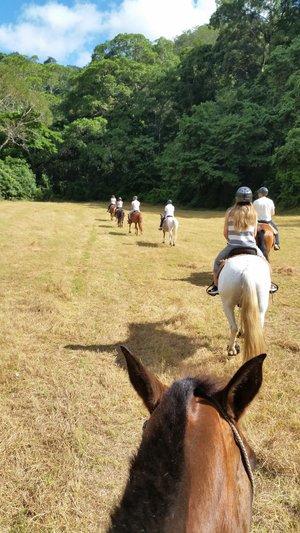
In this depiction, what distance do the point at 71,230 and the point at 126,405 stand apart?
49.6 feet

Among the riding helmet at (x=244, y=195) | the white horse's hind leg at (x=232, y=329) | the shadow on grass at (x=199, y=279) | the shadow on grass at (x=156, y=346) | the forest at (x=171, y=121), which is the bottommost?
the shadow on grass at (x=156, y=346)

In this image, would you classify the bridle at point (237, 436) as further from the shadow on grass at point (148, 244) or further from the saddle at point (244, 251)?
the shadow on grass at point (148, 244)

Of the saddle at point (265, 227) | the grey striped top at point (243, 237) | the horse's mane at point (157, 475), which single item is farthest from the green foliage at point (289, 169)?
the horse's mane at point (157, 475)

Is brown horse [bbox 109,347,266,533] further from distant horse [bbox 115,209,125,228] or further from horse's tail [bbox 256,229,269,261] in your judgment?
distant horse [bbox 115,209,125,228]

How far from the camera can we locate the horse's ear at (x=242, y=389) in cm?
129

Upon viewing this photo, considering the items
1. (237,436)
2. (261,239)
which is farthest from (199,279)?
(237,436)

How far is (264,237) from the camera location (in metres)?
8.20

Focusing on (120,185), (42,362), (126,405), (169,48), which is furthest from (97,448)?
(169,48)

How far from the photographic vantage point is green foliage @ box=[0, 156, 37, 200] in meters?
37.2

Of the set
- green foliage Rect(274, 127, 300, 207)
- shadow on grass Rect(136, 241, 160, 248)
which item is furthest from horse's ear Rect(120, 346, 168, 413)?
green foliage Rect(274, 127, 300, 207)

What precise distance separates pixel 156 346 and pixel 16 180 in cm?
3625

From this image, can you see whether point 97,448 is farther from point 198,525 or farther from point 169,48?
point 169,48

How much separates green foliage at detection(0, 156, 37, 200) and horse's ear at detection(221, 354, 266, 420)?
38.8 meters

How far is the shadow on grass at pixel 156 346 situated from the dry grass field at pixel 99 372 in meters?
0.02
